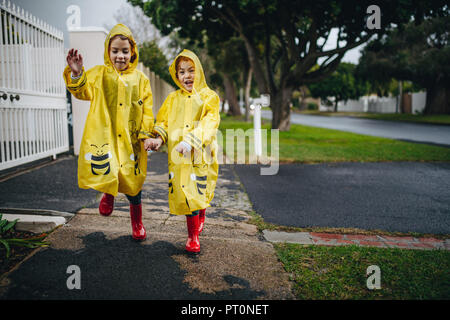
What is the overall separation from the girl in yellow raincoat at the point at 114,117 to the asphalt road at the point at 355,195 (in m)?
1.92

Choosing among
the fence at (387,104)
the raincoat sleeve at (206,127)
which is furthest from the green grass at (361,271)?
the fence at (387,104)

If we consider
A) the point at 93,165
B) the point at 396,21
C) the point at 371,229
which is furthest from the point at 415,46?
the point at 93,165

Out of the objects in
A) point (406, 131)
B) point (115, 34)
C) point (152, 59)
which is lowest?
point (406, 131)

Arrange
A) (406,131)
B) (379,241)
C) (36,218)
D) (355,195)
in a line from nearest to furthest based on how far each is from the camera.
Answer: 1. (36,218)
2. (379,241)
3. (355,195)
4. (406,131)

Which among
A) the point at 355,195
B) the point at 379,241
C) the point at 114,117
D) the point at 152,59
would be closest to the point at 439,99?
the point at 152,59

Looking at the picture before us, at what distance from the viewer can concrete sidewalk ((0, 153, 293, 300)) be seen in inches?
93.7

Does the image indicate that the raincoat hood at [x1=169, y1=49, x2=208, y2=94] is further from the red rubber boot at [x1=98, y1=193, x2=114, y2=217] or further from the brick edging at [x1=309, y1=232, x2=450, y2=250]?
the brick edging at [x1=309, y1=232, x2=450, y2=250]

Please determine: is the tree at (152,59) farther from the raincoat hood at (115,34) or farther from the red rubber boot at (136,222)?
the red rubber boot at (136,222)

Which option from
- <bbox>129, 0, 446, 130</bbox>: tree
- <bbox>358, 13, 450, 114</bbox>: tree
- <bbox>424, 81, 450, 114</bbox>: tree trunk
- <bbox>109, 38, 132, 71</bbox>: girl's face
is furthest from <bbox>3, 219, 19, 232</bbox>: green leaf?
<bbox>424, 81, 450, 114</bbox>: tree trunk

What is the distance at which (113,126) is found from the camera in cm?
294

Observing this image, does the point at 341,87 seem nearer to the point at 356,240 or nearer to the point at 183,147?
the point at 356,240

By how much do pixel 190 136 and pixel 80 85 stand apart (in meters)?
0.96

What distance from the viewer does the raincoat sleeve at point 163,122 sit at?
9.76 feet

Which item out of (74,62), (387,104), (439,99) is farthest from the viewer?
(387,104)
